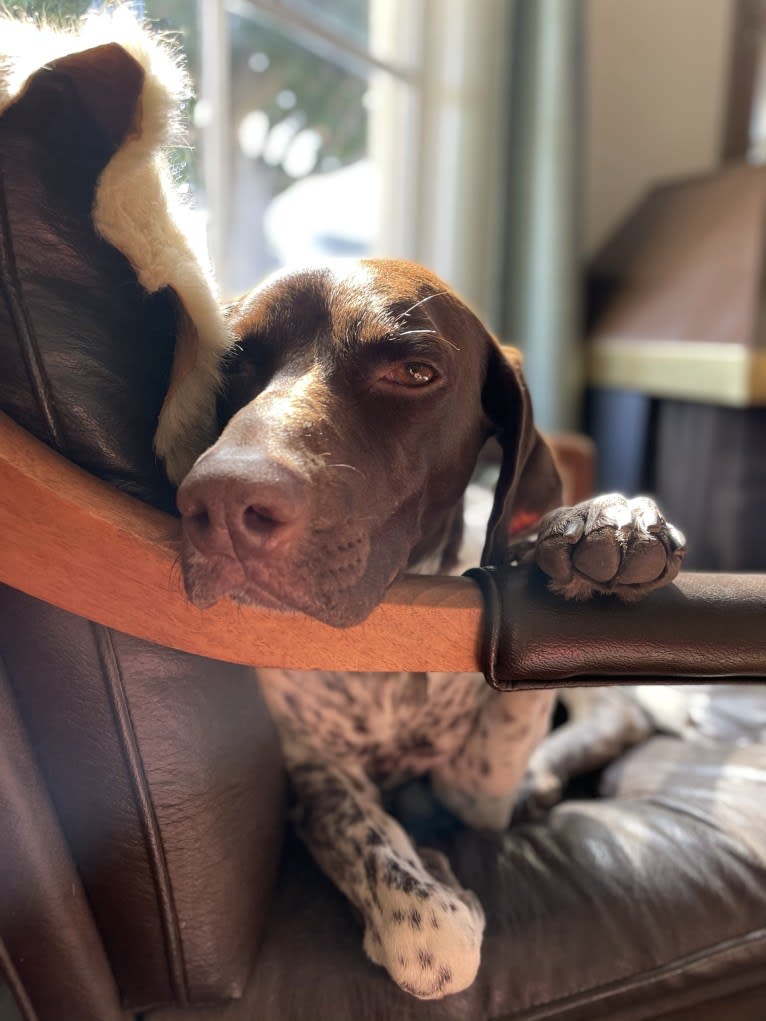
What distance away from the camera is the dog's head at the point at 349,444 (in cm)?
87

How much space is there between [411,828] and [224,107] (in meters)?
2.21

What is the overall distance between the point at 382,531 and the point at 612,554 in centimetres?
30

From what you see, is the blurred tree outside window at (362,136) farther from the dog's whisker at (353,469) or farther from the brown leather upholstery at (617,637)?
the brown leather upholstery at (617,637)

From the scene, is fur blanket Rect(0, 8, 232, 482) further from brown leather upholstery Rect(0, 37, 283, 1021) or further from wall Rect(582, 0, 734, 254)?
wall Rect(582, 0, 734, 254)

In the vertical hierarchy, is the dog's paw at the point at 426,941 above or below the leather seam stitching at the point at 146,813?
below

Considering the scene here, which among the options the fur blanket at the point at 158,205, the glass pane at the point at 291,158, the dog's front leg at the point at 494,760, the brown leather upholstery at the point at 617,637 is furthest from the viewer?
the glass pane at the point at 291,158

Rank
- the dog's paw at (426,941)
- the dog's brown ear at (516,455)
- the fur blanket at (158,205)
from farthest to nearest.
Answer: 1. the dog's brown ear at (516,455)
2. the dog's paw at (426,941)
3. the fur blanket at (158,205)

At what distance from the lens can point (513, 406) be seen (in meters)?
1.34

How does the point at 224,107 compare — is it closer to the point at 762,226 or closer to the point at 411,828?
the point at 762,226

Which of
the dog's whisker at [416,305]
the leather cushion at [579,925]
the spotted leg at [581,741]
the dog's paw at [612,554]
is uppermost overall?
the dog's whisker at [416,305]

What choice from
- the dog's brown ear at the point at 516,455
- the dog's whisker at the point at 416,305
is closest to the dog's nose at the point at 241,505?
the dog's whisker at the point at 416,305

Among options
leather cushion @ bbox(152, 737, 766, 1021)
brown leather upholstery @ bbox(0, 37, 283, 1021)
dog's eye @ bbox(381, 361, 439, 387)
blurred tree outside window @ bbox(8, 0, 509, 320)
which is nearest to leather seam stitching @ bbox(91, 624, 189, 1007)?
brown leather upholstery @ bbox(0, 37, 283, 1021)

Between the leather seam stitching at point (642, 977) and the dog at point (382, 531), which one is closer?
the dog at point (382, 531)

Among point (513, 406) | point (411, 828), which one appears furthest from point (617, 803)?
point (513, 406)
